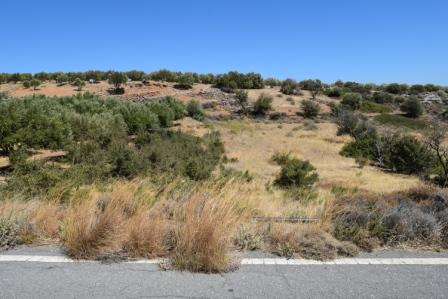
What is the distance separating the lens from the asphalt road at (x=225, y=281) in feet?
12.5

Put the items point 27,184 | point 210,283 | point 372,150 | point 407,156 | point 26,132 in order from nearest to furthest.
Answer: point 210,283 → point 27,184 → point 26,132 → point 407,156 → point 372,150

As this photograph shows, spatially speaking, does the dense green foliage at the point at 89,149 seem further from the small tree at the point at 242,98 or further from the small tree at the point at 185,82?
the small tree at the point at 185,82

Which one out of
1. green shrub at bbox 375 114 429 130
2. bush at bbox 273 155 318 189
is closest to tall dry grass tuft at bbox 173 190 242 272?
bush at bbox 273 155 318 189

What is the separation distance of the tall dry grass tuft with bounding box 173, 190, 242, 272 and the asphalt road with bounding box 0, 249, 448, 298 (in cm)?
15

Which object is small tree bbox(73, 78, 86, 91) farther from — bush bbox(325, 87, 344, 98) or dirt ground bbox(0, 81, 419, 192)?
bush bbox(325, 87, 344, 98)

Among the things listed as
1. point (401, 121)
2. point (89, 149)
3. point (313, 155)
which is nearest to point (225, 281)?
point (89, 149)

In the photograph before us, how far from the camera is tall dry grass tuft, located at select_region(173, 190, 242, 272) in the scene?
173 inches

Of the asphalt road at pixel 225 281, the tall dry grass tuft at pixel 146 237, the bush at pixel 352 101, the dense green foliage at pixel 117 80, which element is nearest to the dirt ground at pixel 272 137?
the dense green foliage at pixel 117 80

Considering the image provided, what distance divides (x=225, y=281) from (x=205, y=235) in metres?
0.71

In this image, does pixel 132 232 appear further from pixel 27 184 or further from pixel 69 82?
pixel 69 82

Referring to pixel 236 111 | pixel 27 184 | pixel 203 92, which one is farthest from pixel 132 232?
pixel 203 92

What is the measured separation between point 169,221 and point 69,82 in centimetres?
7242

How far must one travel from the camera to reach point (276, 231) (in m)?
5.26

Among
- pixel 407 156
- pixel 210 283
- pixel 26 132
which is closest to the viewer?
pixel 210 283
